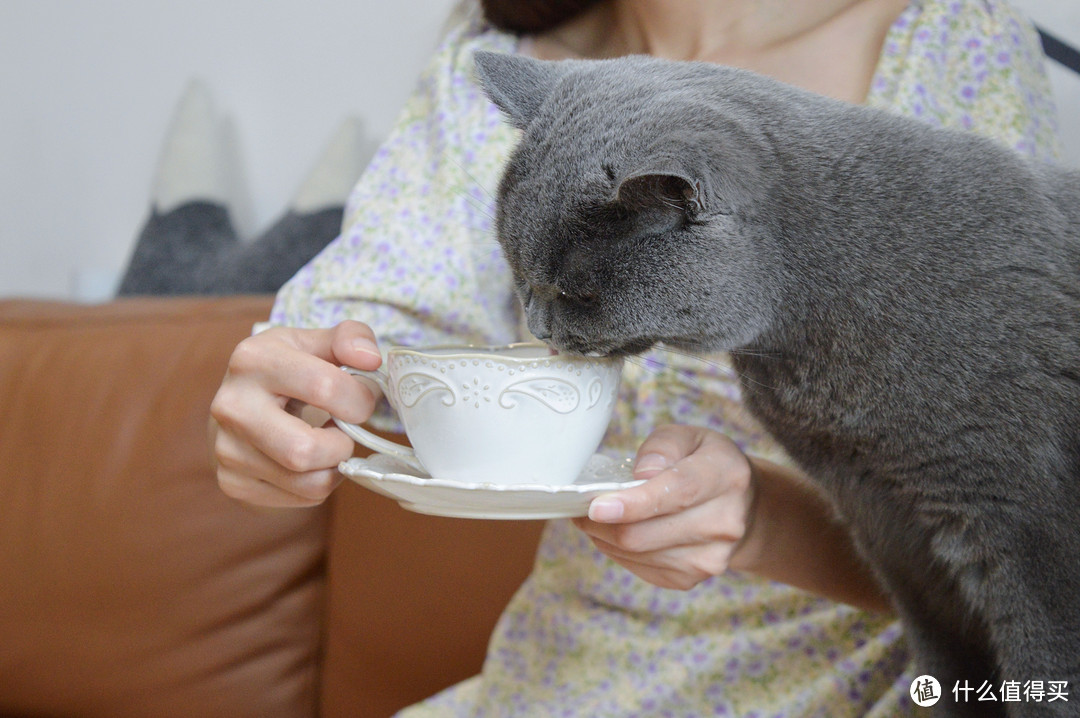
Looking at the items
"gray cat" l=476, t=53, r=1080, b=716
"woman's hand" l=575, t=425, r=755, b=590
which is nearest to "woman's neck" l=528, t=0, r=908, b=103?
"gray cat" l=476, t=53, r=1080, b=716

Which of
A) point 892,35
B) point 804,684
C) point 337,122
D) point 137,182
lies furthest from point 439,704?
point 137,182

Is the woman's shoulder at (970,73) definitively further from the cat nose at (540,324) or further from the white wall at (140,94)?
the white wall at (140,94)

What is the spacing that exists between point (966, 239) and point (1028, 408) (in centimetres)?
12

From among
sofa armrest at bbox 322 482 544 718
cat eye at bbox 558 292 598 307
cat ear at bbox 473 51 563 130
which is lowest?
sofa armrest at bbox 322 482 544 718

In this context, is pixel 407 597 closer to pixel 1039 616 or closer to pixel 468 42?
pixel 468 42

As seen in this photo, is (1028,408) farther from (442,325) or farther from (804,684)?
(442,325)

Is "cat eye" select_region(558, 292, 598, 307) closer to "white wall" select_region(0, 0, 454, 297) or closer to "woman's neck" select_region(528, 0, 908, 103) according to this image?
"woman's neck" select_region(528, 0, 908, 103)

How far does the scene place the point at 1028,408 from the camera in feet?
1.89

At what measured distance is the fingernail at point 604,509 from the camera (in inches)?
21.9

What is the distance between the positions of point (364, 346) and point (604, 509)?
0.24 m

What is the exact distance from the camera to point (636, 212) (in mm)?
576

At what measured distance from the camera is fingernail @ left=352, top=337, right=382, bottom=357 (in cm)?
68

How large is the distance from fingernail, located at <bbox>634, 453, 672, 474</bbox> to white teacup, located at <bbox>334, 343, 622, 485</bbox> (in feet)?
0.13

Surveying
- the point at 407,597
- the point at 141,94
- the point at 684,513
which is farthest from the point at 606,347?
the point at 141,94
